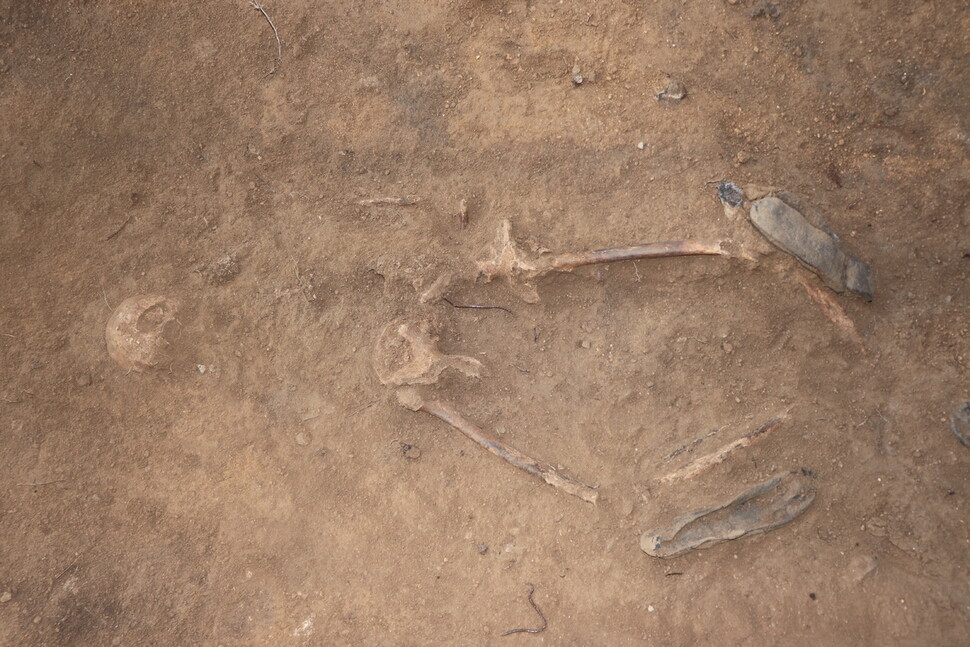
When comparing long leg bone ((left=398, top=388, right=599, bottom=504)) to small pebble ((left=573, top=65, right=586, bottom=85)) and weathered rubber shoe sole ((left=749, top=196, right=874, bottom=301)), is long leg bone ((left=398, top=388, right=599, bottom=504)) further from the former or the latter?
small pebble ((left=573, top=65, right=586, bottom=85))

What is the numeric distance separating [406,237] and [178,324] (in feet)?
5.02

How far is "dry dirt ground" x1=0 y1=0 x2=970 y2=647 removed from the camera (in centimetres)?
364

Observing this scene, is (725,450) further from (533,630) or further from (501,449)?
(533,630)

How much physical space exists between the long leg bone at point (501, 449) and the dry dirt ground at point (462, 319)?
0.09 meters

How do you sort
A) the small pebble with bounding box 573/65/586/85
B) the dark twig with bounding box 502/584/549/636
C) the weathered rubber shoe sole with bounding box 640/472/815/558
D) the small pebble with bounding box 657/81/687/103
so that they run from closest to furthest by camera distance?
the weathered rubber shoe sole with bounding box 640/472/815/558, the dark twig with bounding box 502/584/549/636, the small pebble with bounding box 657/81/687/103, the small pebble with bounding box 573/65/586/85

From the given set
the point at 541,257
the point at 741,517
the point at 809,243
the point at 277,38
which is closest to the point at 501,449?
the point at 541,257

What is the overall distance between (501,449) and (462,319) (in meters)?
0.85

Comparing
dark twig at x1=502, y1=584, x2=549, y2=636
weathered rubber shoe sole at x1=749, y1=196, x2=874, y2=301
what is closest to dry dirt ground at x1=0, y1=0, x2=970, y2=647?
dark twig at x1=502, y1=584, x2=549, y2=636

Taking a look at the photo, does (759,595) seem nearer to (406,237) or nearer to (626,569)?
(626,569)

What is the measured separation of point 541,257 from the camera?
3805 millimetres

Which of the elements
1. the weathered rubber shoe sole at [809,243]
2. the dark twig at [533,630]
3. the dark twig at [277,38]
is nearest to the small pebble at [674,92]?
the weathered rubber shoe sole at [809,243]

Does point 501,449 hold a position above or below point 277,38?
below

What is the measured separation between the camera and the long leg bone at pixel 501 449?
3811 millimetres

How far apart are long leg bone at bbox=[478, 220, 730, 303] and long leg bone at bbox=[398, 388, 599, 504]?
857mm
